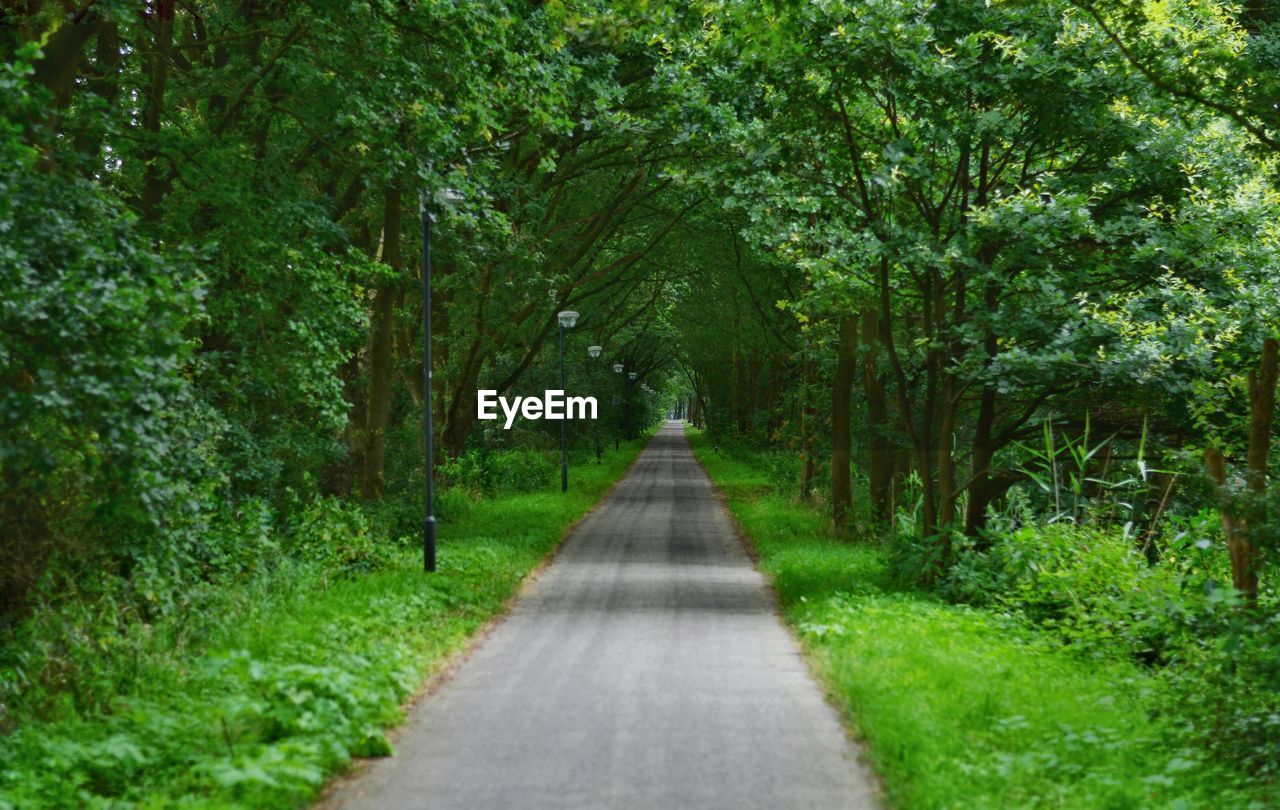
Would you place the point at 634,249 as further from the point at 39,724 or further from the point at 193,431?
the point at 39,724

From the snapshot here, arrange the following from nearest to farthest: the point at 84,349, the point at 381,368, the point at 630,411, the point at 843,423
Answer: the point at 84,349 → the point at 381,368 → the point at 843,423 → the point at 630,411

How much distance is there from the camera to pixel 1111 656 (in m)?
11.0

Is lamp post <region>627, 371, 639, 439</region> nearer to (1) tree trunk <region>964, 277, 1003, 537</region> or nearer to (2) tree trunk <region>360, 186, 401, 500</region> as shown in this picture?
(2) tree trunk <region>360, 186, 401, 500</region>

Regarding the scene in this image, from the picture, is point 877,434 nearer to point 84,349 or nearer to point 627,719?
point 627,719

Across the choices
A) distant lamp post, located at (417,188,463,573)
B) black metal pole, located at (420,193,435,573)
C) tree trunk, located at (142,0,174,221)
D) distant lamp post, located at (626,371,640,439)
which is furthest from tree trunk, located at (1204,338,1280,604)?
distant lamp post, located at (626,371,640,439)

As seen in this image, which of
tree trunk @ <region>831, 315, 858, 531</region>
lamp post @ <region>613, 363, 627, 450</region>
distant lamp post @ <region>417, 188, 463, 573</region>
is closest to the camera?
distant lamp post @ <region>417, 188, 463, 573</region>

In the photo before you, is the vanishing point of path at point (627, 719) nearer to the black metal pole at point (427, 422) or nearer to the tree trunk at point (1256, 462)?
the black metal pole at point (427, 422)

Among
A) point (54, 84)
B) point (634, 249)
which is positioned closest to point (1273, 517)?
point (54, 84)

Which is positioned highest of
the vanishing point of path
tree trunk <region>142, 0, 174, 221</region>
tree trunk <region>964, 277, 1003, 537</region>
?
tree trunk <region>142, 0, 174, 221</region>

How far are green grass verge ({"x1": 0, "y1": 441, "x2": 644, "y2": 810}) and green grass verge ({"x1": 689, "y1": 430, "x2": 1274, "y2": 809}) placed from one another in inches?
137

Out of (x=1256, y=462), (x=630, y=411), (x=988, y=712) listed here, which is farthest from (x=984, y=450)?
(x=630, y=411)

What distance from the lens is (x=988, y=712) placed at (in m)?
8.32

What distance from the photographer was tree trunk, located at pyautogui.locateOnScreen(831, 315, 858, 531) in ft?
75.9

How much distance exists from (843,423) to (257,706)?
1731cm
